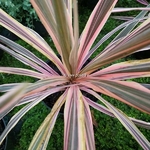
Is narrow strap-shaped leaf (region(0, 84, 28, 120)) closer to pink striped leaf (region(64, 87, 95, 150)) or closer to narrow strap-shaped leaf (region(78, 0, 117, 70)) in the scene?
pink striped leaf (region(64, 87, 95, 150))

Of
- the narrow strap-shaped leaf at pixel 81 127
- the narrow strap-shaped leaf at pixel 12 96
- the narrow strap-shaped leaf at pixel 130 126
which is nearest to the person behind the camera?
the narrow strap-shaped leaf at pixel 12 96

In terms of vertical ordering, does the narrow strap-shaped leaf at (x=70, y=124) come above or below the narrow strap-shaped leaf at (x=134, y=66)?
below

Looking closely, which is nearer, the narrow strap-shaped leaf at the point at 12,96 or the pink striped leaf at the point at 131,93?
the narrow strap-shaped leaf at the point at 12,96

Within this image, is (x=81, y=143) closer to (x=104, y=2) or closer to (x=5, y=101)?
(x=5, y=101)

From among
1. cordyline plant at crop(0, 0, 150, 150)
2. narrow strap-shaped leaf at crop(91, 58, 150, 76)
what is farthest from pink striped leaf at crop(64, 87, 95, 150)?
narrow strap-shaped leaf at crop(91, 58, 150, 76)

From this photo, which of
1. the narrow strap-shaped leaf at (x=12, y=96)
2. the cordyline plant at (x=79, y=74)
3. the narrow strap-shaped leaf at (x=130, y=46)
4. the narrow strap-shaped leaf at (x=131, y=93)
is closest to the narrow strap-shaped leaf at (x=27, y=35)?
the cordyline plant at (x=79, y=74)

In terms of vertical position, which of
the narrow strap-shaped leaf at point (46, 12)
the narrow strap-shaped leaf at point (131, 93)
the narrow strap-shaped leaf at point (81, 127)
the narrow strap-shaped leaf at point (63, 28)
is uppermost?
the narrow strap-shaped leaf at point (46, 12)

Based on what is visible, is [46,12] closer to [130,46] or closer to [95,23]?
[95,23]

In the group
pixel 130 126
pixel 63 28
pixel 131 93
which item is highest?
pixel 63 28

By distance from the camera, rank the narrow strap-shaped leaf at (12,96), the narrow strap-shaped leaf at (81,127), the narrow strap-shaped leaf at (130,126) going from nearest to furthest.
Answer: the narrow strap-shaped leaf at (12,96) < the narrow strap-shaped leaf at (81,127) < the narrow strap-shaped leaf at (130,126)

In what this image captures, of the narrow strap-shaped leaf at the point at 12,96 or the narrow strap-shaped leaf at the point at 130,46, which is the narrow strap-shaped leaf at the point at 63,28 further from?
the narrow strap-shaped leaf at the point at 12,96

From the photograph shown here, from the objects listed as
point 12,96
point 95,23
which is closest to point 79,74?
point 95,23
